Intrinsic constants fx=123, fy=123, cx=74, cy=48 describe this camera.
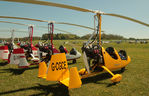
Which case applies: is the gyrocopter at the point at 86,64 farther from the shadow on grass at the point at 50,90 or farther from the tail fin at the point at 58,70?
the shadow on grass at the point at 50,90

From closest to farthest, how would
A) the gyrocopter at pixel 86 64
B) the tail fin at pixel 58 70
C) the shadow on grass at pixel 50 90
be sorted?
the gyrocopter at pixel 86 64 < the tail fin at pixel 58 70 < the shadow on grass at pixel 50 90

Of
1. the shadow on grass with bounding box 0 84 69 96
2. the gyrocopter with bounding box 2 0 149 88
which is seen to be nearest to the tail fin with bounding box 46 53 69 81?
the gyrocopter with bounding box 2 0 149 88

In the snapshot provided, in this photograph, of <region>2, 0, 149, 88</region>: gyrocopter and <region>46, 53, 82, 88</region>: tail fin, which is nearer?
<region>2, 0, 149, 88</region>: gyrocopter

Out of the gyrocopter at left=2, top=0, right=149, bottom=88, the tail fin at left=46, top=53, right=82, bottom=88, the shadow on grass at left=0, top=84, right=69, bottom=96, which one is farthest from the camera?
the shadow on grass at left=0, top=84, right=69, bottom=96

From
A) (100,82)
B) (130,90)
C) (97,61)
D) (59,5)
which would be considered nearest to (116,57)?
(97,61)

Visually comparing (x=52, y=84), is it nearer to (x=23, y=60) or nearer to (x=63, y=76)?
(x=63, y=76)

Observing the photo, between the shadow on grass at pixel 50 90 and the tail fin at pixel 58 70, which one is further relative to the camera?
the shadow on grass at pixel 50 90

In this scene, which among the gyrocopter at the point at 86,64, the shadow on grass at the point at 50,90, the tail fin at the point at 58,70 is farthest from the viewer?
the shadow on grass at the point at 50,90

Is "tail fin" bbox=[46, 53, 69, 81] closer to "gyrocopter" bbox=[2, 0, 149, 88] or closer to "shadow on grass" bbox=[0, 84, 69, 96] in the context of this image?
"gyrocopter" bbox=[2, 0, 149, 88]

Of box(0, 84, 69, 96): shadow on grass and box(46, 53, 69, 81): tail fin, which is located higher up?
box(46, 53, 69, 81): tail fin

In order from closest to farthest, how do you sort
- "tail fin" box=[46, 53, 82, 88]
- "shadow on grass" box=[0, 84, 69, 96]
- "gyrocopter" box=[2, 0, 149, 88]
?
"gyrocopter" box=[2, 0, 149, 88] → "tail fin" box=[46, 53, 82, 88] → "shadow on grass" box=[0, 84, 69, 96]

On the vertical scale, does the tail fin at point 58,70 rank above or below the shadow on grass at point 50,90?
above

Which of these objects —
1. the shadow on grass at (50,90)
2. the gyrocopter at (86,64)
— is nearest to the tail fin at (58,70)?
the gyrocopter at (86,64)

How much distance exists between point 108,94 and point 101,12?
351cm
